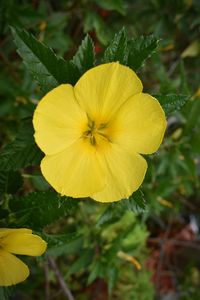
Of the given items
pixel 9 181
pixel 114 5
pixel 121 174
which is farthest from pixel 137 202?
pixel 114 5

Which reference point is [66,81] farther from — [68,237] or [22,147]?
[68,237]

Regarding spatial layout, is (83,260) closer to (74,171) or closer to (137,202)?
(137,202)

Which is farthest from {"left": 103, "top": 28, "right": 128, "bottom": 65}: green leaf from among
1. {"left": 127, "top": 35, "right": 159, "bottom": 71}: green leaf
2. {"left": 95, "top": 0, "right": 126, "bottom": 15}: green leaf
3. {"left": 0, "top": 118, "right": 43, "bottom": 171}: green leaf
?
{"left": 95, "top": 0, "right": 126, "bottom": 15}: green leaf

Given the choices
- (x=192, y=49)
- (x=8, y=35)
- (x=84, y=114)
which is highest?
(x=84, y=114)

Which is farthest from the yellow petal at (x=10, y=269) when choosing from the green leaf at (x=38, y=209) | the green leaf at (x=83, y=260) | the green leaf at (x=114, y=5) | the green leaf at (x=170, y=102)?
the green leaf at (x=114, y=5)

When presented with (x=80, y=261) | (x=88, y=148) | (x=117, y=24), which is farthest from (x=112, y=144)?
(x=117, y=24)

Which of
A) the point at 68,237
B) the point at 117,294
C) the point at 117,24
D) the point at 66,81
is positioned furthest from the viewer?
the point at 117,294

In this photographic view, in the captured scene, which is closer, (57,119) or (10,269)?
(57,119)
